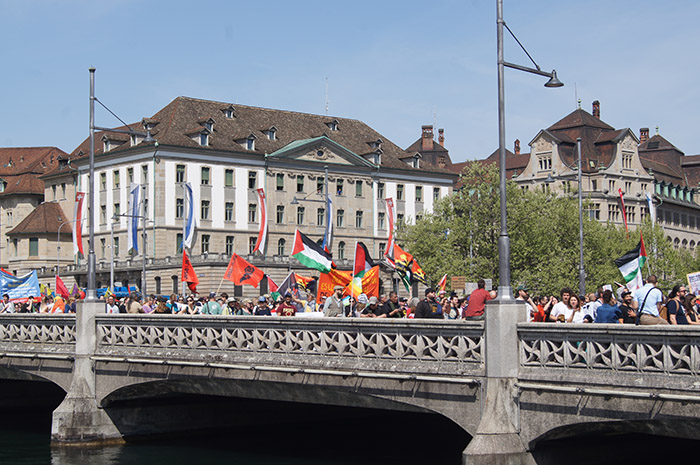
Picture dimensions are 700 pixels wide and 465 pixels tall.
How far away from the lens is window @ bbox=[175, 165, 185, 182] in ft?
306

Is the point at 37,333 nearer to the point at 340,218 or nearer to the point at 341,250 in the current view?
the point at 341,250

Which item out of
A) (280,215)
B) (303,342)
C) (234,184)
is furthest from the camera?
(280,215)

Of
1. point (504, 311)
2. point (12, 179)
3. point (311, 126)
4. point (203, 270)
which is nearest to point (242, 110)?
point (311, 126)

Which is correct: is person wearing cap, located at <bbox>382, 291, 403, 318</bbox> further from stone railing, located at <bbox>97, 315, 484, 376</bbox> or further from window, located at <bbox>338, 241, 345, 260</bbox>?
window, located at <bbox>338, 241, 345, 260</bbox>

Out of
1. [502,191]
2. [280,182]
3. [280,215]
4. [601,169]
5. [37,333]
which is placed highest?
[601,169]

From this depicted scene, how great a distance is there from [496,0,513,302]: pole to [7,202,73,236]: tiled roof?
307 feet

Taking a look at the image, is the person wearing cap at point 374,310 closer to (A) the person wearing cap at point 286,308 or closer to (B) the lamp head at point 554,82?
(A) the person wearing cap at point 286,308

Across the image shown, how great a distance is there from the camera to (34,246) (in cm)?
10994

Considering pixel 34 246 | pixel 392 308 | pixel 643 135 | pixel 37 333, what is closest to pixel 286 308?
pixel 392 308

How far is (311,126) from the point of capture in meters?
108

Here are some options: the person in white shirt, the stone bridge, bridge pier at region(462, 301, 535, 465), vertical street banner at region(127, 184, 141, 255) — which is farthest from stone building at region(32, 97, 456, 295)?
bridge pier at region(462, 301, 535, 465)

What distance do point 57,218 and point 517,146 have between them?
194 ft

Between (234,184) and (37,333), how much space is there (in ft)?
221

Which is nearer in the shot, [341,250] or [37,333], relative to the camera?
[37,333]
